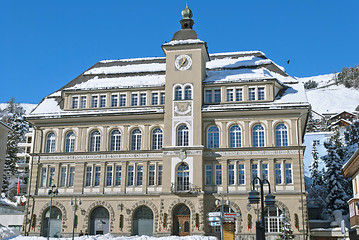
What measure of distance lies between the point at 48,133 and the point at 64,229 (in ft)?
37.2

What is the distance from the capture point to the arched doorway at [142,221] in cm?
5041

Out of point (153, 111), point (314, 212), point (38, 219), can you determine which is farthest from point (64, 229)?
point (314, 212)

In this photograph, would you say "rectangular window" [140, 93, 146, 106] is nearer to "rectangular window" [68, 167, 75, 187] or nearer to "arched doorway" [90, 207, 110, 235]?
"rectangular window" [68, 167, 75, 187]

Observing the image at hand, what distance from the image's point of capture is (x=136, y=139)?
174 ft

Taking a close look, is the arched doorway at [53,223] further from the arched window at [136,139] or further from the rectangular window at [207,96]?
the rectangular window at [207,96]

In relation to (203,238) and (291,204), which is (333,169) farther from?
(203,238)

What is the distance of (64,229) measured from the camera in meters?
51.5

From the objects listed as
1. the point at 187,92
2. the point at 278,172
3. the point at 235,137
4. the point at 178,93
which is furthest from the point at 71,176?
the point at 278,172

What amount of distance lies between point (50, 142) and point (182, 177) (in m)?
16.5

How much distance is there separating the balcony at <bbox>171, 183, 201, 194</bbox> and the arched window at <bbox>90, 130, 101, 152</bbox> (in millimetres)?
10407

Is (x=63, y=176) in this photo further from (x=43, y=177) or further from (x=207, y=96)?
(x=207, y=96)

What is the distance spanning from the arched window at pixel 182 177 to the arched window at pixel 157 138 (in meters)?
3.80

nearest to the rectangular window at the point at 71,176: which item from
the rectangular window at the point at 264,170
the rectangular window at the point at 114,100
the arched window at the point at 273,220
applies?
the rectangular window at the point at 114,100

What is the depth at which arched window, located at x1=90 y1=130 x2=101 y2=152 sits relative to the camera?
2119 inches
